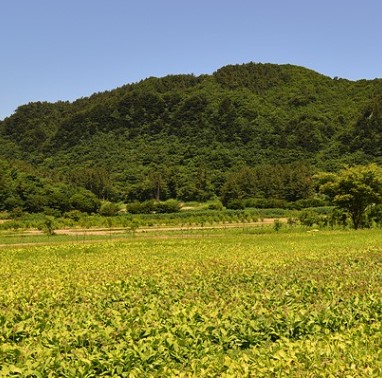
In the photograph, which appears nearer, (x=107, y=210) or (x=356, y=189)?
(x=356, y=189)

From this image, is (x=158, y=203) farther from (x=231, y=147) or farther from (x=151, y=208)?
(x=231, y=147)

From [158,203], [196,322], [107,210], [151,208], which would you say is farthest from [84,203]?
[196,322]

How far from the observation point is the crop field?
9.33 meters

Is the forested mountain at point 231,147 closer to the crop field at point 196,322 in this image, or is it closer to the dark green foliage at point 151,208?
the dark green foliage at point 151,208

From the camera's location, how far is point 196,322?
12367mm

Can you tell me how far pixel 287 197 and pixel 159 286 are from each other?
4484 inches

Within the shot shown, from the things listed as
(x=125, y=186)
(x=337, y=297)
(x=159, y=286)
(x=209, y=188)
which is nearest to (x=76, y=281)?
(x=159, y=286)

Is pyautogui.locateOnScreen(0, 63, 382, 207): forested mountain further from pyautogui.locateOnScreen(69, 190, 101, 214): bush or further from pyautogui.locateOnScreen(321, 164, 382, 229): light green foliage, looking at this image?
pyautogui.locateOnScreen(321, 164, 382, 229): light green foliage

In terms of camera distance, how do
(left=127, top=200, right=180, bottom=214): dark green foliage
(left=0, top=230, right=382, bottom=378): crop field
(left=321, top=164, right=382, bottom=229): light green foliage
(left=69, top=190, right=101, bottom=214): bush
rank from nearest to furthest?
(left=0, top=230, right=382, bottom=378): crop field < (left=321, top=164, right=382, bottom=229): light green foliage < (left=69, top=190, right=101, bottom=214): bush < (left=127, top=200, right=180, bottom=214): dark green foliage

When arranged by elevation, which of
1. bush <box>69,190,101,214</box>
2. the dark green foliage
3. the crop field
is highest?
bush <box>69,190,101,214</box>

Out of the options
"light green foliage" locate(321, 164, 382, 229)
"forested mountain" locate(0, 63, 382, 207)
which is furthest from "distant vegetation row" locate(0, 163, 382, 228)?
"light green foliage" locate(321, 164, 382, 229)

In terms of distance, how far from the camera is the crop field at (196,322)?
9328 mm

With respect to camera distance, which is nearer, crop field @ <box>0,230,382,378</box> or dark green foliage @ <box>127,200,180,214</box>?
crop field @ <box>0,230,382,378</box>

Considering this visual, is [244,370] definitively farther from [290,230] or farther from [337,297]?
[290,230]
